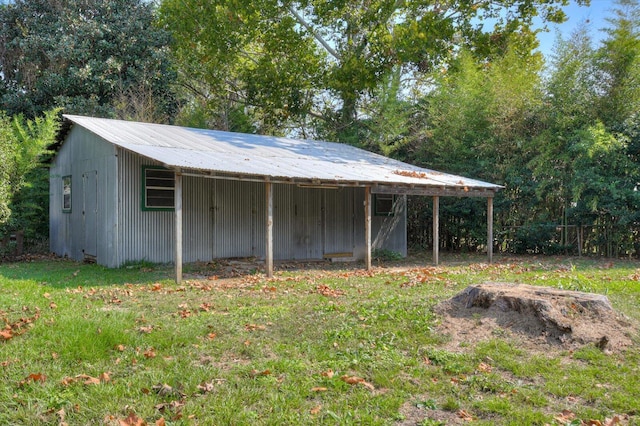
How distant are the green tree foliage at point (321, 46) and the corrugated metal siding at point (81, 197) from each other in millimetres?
9203

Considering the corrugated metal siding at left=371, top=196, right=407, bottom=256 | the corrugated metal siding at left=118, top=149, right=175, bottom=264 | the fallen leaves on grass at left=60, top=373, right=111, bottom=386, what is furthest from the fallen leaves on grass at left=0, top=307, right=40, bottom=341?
the corrugated metal siding at left=371, top=196, right=407, bottom=256

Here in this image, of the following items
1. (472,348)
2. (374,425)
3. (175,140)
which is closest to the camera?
(374,425)

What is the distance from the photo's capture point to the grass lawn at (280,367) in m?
3.58

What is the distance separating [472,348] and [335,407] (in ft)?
6.03

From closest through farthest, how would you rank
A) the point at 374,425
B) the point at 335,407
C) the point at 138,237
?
the point at 374,425 → the point at 335,407 → the point at 138,237

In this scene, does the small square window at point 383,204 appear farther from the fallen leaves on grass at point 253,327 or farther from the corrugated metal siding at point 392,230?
the fallen leaves on grass at point 253,327

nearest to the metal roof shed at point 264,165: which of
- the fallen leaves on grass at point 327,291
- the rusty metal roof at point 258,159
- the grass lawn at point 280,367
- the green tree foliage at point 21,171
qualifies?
the rusty metal roof at point 258,159

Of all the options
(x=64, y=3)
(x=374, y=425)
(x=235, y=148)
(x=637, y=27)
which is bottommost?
(x=374, y=425)

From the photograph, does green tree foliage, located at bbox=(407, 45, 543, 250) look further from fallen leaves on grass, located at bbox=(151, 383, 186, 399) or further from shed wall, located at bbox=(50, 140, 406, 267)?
fallen leaves on grass, located at bbox=(151, 383, 186, 399)

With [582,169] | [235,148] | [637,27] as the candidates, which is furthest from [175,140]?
[637,27]

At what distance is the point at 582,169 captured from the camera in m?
14.0

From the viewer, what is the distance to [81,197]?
41.4 ft

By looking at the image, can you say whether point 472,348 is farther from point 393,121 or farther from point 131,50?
point 131,50

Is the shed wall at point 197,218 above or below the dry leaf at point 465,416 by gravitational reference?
above
